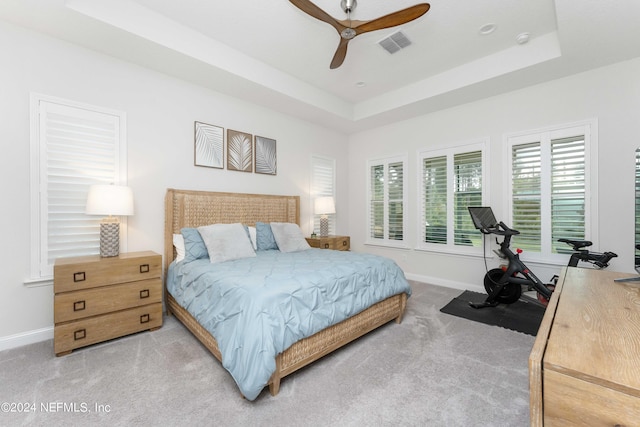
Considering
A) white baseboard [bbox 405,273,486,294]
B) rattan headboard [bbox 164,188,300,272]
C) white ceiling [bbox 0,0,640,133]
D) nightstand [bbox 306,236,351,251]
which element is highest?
white ceiling [bbox 0,0,640,133]

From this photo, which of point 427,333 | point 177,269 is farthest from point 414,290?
point 177,269

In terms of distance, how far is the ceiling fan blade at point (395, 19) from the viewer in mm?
2114

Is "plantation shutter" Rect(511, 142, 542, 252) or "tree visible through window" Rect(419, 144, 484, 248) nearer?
"plantation shutter" Rect(511, 142, 542, 252)

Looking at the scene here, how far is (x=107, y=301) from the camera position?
8.04 feet

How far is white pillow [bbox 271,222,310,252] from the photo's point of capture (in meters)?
3.58

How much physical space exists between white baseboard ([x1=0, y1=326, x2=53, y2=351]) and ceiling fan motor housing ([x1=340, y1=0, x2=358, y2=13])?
13.2 feet

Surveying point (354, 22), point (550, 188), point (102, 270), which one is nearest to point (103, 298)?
point (102, 270)

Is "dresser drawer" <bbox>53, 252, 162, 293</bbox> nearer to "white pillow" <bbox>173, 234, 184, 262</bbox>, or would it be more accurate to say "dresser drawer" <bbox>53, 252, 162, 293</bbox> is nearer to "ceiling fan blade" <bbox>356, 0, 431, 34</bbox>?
"white pillow" <bbox>173, 234, 184, 262</bbox>

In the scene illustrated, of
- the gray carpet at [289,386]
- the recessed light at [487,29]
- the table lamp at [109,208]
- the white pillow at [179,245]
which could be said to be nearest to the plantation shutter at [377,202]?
the recessed light at [487,29]

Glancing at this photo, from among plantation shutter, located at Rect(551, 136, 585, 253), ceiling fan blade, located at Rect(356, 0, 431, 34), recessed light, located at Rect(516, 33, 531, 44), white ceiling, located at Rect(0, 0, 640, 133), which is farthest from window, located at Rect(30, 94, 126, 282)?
plantation shutter, located at Rect(551, 136, 585, 253)

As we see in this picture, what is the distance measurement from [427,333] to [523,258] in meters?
1.99

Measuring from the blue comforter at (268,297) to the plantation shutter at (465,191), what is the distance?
1834 mm

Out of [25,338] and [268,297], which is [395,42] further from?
[25,338]

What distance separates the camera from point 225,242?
9.90 ft
